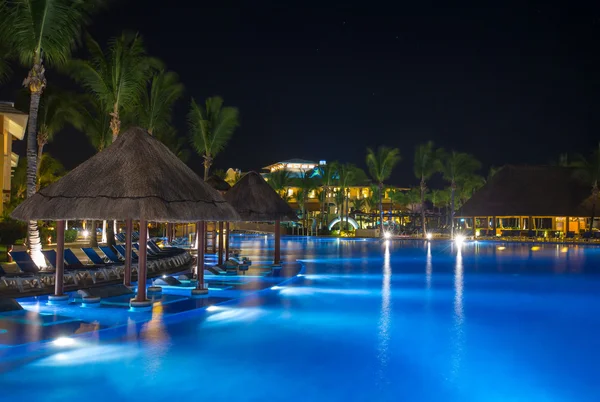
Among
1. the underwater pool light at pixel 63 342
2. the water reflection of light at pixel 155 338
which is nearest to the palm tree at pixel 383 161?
the water reflection of light at pixel 155 338

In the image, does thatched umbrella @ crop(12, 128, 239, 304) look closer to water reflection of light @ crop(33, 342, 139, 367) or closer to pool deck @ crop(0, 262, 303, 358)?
pool deck @ crop(0, 262, 303, 358)

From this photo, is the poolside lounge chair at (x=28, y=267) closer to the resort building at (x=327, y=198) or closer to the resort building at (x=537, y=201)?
the resort building at (x=537, y=201)

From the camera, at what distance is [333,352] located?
777 centimetres

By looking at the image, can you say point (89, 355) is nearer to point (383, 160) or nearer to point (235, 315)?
point (235, 315)

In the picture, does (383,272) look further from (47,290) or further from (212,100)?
(212,100)

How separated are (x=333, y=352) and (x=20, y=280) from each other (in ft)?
22.7

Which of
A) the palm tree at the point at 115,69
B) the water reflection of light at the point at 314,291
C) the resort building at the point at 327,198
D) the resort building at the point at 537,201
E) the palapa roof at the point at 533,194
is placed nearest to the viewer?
the water reflection of light at the point at 314,291

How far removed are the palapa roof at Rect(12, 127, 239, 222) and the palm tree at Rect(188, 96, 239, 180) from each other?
15.6 m

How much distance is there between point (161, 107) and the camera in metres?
24.3

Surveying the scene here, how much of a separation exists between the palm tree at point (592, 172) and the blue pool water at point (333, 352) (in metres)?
33.9

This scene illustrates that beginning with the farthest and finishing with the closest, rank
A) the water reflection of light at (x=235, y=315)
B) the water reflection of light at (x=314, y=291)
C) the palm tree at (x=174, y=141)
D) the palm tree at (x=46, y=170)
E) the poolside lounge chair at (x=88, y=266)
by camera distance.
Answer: the palm tree at (x=46, y=170) < the palm tree at (x=174, y=141) < the water reflection of light at (x=314, y=291) < the poolside lounge chair at (x=88, y=266) < the water reflection of light at (x=235, y=315)

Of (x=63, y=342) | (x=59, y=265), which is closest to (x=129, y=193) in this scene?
(x=59, y=265)

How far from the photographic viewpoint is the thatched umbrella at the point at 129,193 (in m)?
9.92

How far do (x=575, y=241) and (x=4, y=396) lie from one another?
126ft
